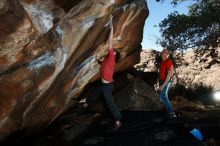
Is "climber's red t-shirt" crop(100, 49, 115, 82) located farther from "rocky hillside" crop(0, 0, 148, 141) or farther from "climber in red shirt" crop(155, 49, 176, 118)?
"climber in red shirt" crop(155, 49, 176, 118)

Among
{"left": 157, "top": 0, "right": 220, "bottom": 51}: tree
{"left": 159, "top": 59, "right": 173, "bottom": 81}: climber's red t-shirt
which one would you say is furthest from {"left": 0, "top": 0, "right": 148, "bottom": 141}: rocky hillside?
{"left": 157, "top": 0, "right": 220, "bottom": 51}: tree

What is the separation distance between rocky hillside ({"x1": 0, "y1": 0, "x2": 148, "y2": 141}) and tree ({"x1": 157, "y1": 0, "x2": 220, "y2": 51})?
6194mm

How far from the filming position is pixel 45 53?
749 centimetres

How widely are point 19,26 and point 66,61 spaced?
5.26 ft

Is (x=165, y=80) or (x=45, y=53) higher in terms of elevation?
(x=45, y=53)

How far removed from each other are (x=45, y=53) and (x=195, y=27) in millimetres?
9853

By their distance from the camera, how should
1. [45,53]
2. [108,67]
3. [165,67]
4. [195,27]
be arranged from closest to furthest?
[45,53] → [108,67] → [165,67] → [195,27]

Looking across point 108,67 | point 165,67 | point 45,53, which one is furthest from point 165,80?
point 45,53

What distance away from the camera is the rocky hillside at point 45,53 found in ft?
22.7

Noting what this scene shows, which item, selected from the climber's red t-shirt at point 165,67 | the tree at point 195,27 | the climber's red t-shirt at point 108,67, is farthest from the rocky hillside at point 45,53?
the tree at point 195,27

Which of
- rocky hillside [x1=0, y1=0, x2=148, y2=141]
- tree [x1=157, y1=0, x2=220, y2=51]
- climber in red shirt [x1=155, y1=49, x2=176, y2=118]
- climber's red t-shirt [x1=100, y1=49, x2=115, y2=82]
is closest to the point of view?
rocky hillside [x1=0, y1=0, x2=148, y2=141]

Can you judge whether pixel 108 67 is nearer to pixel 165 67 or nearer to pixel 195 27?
pixel 165 67

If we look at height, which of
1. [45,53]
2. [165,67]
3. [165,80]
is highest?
[45,53]

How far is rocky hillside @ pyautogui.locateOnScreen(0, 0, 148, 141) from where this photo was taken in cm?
691
